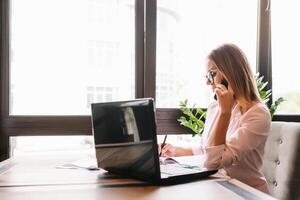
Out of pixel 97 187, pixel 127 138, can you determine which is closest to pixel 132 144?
pixel 127 138

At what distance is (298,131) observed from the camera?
1412 mm

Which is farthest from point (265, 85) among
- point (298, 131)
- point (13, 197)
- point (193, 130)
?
point (13, 197)

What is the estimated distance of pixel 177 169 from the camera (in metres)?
1.16

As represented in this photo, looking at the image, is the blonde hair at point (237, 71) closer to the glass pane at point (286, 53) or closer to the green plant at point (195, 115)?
the green plant at point (195, 115)

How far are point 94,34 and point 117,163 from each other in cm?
136

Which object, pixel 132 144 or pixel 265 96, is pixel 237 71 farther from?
pixel 265 96

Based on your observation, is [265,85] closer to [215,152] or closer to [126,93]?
[126,93]

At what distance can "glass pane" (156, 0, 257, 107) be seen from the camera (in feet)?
7.64

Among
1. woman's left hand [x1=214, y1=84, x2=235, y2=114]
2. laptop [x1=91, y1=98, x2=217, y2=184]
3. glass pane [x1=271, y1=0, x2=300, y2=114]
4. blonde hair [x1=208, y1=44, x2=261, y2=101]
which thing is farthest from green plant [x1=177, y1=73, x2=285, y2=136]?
laptop [x1=91, y1=98, x2=217, y2=184]

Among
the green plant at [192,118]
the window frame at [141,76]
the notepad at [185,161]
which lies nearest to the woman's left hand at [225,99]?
the notepad at [185,161]

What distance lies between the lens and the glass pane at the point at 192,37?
2330 millimetres

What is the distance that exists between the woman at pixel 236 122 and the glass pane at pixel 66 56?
35.1 inches

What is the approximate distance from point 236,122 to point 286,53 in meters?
1.40

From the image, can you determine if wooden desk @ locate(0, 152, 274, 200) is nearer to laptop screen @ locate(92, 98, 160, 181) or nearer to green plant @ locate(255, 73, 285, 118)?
laptop screen @ locate(92, 98, 160, 181)
